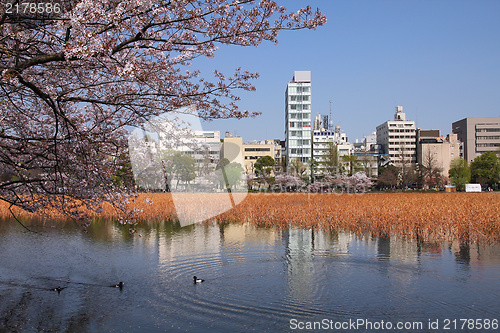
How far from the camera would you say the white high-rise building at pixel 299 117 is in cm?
9125

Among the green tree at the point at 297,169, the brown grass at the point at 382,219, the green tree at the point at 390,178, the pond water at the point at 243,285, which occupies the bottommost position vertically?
the pond water at the point at 243,285

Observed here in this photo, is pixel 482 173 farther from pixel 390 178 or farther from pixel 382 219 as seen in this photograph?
pixel 382 219

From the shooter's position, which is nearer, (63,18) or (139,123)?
(63,18)

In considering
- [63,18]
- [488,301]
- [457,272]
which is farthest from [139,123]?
[457,272]

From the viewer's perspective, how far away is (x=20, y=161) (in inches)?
314

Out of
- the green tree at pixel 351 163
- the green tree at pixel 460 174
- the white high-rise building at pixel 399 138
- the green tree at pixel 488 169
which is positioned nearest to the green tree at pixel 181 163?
the green tree at pixel 351 163

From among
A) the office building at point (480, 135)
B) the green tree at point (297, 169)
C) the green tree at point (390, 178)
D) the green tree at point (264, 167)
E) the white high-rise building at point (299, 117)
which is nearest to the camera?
the green tree at point (297, 169)

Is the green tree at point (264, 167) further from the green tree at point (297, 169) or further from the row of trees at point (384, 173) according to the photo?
the green tree at point (297, 169)

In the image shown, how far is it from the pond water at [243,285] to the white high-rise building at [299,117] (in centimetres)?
7546

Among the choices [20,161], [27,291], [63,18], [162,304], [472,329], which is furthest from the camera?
[27,291]

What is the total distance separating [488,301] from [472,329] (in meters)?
1.69

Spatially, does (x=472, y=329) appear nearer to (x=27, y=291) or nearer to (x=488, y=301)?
(x=488, y=301)

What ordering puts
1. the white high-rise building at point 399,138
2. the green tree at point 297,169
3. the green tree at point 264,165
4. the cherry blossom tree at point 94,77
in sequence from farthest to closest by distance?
the white high-rise building at point 399,138
the green tree at point 264,165
the green tree at point 297,169
the cherry blossom tree at point 94,77

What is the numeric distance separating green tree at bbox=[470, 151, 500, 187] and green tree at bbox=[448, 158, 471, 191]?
1.74m
